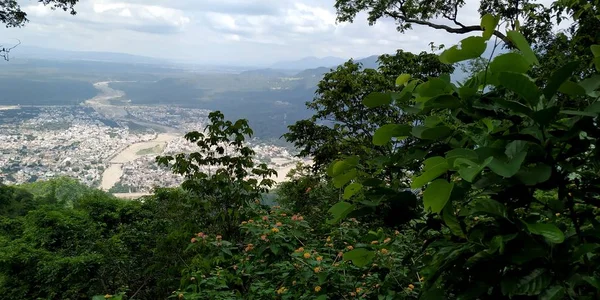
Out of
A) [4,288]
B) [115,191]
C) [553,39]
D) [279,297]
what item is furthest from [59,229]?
[115,191]

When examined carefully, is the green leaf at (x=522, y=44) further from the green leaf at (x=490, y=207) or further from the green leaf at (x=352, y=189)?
the green leaf at (x=352, y=189)

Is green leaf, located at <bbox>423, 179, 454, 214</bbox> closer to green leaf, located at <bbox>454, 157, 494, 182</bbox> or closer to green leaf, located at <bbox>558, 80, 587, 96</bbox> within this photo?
green leaf, located at <bbox>454, 157, 494, 182</bbox>

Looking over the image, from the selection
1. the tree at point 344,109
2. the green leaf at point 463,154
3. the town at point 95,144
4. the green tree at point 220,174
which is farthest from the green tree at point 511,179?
the town at point 95,144

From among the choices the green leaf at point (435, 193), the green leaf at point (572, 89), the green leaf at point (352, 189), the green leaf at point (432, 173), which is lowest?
the green leaf at point (352, 189)

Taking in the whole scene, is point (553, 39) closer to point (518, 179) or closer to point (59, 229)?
point (518, 179)

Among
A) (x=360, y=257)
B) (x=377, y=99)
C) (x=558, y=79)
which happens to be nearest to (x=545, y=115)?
(x=558, y=79)

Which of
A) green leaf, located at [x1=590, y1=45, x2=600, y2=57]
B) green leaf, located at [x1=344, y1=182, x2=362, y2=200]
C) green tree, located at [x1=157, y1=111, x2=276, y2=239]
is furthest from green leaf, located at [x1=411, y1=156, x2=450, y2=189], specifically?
green tree, located at [x1=157, y1=111, x2=276, y2=239]
